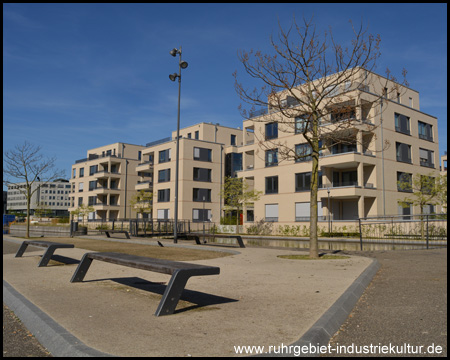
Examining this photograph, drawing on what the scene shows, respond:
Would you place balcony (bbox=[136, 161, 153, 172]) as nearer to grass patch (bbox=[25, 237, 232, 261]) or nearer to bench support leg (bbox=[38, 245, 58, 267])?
grass patch (bbox=[25, 237, 232, 261])

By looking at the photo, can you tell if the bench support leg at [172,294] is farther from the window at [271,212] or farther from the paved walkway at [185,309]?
the window at [271,212]

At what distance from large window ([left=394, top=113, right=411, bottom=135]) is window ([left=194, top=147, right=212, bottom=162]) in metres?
25.3

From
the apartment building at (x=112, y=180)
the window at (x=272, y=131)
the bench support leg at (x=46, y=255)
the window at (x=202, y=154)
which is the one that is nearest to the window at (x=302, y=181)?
the window at (x=272, y=131)

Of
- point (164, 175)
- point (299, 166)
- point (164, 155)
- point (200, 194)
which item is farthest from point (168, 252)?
point (164, 155)

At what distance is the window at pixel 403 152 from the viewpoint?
3947 centimetres

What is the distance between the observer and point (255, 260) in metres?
12.0

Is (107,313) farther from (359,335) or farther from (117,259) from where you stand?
(359,335)

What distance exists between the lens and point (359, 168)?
3500 centimetres

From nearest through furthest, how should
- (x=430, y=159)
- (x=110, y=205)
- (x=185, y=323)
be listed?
1. (x=185, y=323)
2. (x=430, y=159)
3. (x=110, y=205)

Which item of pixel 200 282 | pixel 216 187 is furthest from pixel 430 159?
pixel 200 282

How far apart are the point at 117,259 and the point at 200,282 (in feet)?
6.57

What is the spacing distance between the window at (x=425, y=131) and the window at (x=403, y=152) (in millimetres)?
3149

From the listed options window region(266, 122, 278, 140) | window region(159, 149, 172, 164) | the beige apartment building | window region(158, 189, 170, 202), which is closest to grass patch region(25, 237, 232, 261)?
the beige apartment building

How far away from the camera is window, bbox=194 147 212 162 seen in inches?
2146
